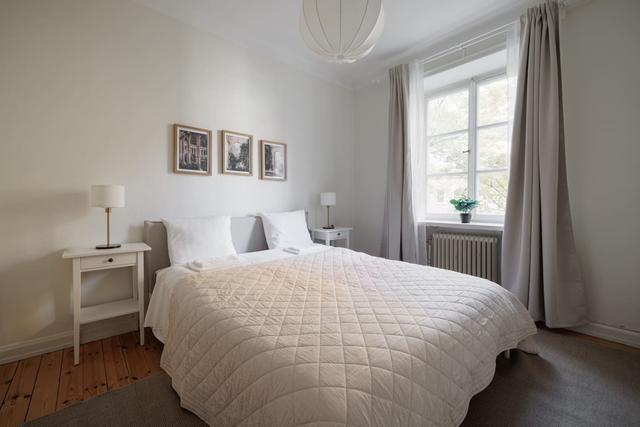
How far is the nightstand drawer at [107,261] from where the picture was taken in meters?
1.92

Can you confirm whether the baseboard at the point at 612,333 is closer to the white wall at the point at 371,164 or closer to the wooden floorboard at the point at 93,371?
the white wall at the point at 371,164

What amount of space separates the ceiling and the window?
0.68m

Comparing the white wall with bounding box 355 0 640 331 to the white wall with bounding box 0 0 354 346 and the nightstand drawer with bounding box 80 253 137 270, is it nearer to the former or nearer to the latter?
the white wall with bounding box 0 0 354 346

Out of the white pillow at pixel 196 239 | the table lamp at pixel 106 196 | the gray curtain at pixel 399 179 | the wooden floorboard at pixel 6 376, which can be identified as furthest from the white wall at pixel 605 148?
the wooden floorboard at pixel 6 376

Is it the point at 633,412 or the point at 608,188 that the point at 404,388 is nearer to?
the point at 633,412

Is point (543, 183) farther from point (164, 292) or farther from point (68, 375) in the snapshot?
point (68, 375)

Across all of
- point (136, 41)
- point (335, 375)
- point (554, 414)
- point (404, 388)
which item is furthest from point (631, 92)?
point (136, 41)

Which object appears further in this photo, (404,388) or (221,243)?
(221,243)

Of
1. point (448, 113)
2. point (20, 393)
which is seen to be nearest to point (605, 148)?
point (448, 113)

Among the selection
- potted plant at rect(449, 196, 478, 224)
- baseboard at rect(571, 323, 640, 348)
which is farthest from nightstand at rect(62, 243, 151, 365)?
baseboard at rect(571, 323, 640, 348)

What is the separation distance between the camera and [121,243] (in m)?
2.28

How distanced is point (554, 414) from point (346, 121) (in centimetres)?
368

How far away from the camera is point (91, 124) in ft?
7.13

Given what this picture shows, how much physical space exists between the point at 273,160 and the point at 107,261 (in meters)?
1.88
